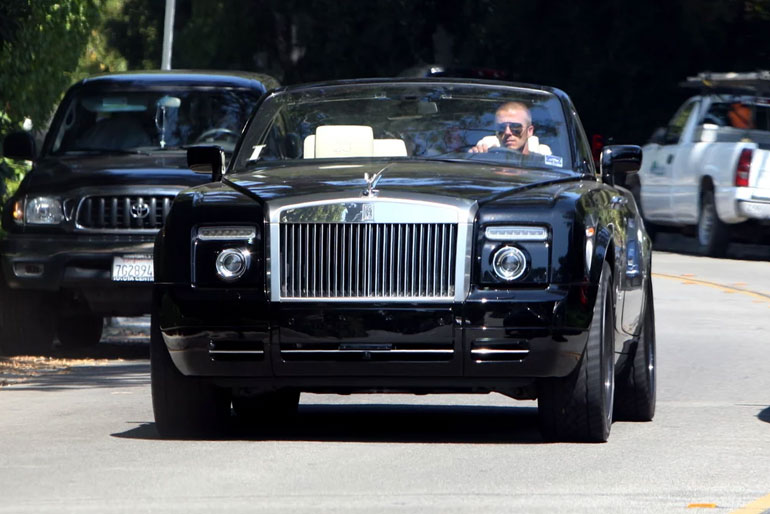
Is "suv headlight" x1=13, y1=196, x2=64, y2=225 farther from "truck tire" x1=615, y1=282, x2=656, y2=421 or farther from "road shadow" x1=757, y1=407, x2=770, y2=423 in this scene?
"road shadow" x1=757, y1=407, x2=770, y2=423

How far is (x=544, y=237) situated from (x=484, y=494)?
1.39 metres

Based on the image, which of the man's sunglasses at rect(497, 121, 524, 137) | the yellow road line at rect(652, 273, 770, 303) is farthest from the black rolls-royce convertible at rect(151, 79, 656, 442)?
the yellow road line at rect(652, 273, 770, 303)

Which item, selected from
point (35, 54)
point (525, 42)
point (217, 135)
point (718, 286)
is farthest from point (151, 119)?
point (525, 42)

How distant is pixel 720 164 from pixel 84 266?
12598 millimetres

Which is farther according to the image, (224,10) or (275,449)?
(224,10)

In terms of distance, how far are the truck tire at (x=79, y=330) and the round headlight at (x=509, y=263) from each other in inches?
287

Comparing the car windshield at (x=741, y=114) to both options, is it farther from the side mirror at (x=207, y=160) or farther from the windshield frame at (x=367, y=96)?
the side mirror at (x=207, y=160)

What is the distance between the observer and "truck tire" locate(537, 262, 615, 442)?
8414 mm

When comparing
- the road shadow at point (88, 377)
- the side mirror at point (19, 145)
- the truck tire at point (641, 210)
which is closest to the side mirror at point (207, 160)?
the road shadow at point (88, 377)

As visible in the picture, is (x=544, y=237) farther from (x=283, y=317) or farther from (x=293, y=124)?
(x=293, y=124)

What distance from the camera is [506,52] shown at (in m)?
37.8

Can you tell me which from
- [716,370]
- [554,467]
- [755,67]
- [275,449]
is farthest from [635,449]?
[755,67]

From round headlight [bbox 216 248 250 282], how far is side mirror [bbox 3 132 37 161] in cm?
592

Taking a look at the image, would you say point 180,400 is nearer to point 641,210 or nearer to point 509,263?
point 509,263
